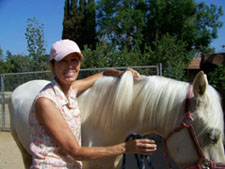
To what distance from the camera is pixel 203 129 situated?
1.31 m

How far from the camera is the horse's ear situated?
4.12ft

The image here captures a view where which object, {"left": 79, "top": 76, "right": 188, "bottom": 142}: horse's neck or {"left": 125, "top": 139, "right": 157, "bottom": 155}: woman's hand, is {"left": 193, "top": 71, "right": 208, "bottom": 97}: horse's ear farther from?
{"left": 125, "top": 139, "right": 157, "bottom": 155}: woman's hand

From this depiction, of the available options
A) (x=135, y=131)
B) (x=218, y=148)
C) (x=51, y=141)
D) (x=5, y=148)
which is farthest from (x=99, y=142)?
(x=5, y=148)

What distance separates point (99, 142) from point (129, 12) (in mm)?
20544

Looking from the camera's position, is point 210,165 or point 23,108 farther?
point 23,108

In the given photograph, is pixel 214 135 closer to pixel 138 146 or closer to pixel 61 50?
pixel 138 146

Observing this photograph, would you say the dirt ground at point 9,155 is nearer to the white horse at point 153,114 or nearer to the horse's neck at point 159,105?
the white horse at point 153,114

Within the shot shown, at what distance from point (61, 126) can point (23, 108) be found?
56.6 inches

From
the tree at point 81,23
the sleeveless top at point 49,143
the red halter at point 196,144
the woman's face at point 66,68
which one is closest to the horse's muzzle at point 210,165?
the red halter at point 196,144

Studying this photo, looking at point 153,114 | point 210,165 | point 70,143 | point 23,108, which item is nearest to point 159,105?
point 153,114

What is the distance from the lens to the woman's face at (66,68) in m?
1.40

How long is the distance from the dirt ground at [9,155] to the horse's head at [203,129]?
4.06 meters

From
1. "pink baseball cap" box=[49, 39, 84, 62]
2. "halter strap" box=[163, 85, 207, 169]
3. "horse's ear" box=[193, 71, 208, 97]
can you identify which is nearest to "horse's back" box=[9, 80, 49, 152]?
"pink baseball cap" box=[49, 39, 84, 62]

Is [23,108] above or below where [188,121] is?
below
